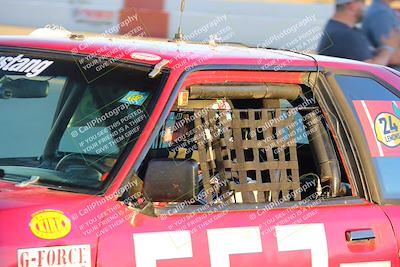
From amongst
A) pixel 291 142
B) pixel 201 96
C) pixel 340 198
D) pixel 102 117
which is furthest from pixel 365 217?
pixel 102 117

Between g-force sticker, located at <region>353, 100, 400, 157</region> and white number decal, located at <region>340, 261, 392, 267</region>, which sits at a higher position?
g-force sticker, located at <region>353, 100, 400, 157</region>

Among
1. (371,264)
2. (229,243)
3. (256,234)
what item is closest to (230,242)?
(229,243)

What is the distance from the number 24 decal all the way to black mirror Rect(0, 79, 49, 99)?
1054 mm

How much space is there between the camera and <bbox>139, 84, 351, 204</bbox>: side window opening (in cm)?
359

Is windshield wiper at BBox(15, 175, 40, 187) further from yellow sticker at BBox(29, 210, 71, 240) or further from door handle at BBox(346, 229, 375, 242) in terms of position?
door handle at BBox(346, 229, 375, 242)

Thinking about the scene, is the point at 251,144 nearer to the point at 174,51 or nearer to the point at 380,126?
the point at 174,51

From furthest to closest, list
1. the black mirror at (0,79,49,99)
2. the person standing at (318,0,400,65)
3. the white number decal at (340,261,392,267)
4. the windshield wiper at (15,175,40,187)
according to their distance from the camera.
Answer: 1. the person standing at (318,0,400,65)
2. the black mirror at (0,79,49,99)
3. the white number decal at (340,261,392,267)
4. the windshield wiper at (15,175,40,187)

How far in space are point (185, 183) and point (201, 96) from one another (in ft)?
1.76

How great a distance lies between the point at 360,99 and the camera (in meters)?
4.01

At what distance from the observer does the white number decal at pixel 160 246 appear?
10.1 feet

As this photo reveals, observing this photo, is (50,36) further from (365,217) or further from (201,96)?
(365,217)

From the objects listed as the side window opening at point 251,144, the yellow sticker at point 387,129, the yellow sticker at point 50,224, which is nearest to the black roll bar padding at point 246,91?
the side window opening at point 251,144

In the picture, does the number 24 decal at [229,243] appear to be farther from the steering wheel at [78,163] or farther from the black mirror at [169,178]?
the steering wheel at [78,163]

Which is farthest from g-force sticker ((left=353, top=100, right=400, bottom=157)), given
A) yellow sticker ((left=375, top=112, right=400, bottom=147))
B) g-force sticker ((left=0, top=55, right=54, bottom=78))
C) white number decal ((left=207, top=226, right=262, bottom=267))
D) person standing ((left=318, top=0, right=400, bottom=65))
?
person standing ((left=318, top=0, right=400, bottom=65))
